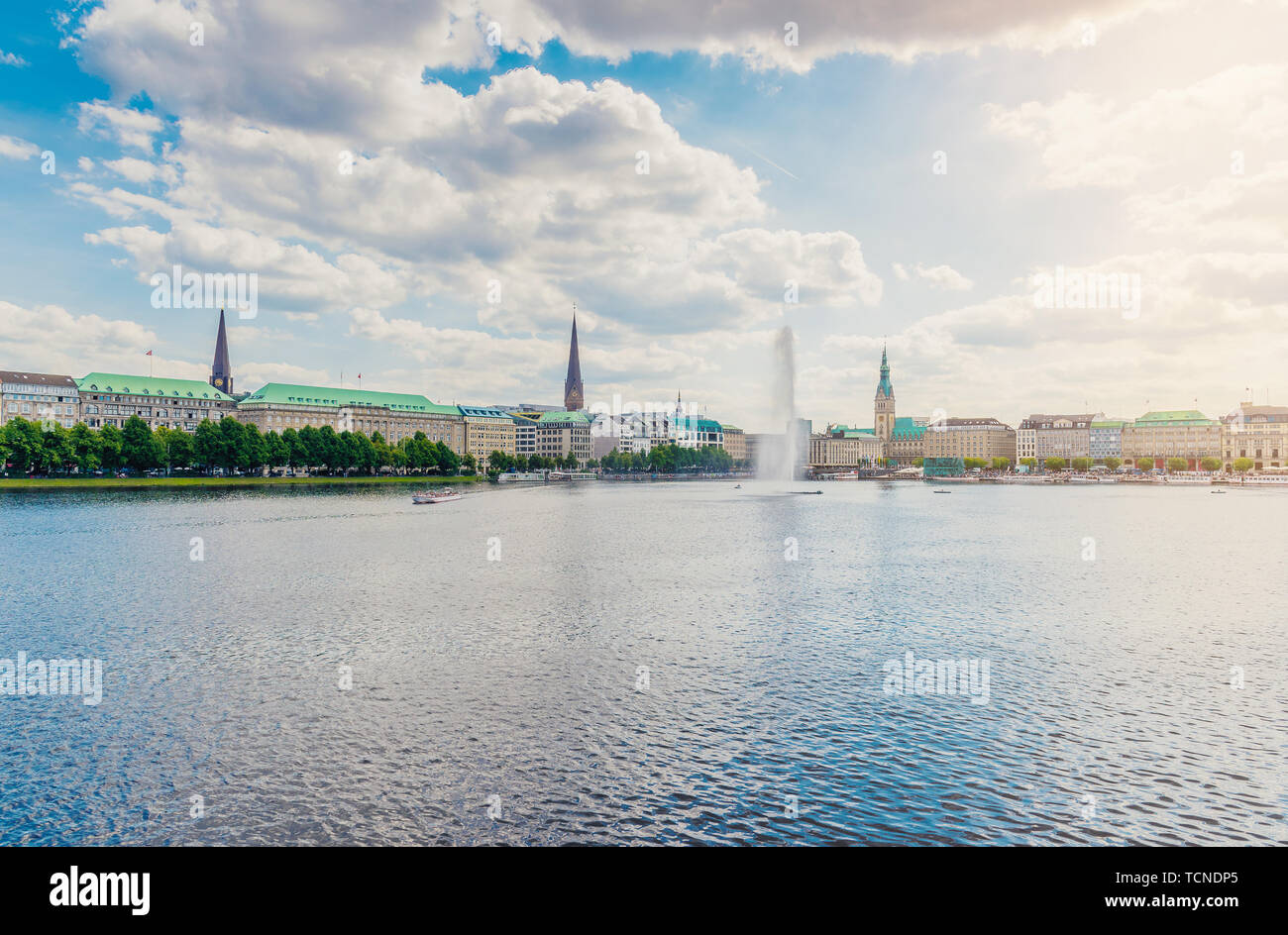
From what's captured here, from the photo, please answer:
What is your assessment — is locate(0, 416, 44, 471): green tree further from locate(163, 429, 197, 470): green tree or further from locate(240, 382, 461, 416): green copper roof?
locate(240, 382, 461, 416): green copper roof

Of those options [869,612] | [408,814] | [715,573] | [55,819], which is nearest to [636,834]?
[408,814]

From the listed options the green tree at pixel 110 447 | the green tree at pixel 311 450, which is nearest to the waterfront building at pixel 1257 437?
the green tree at pixel 311 450

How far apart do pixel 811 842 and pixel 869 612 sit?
1651 centimetres

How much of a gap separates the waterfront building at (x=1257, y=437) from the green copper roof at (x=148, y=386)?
229689 millimetres

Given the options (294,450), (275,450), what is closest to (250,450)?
(275,450)

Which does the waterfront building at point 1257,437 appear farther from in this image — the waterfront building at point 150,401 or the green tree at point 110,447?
the waterfront building at point 150,401

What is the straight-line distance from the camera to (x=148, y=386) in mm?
159625

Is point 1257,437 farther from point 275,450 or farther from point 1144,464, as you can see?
point 275,450

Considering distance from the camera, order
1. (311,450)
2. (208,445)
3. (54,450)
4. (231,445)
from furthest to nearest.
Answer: (311,450)
(231,445)
(208,445)
(54,450)

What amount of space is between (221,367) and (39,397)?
4648 cm

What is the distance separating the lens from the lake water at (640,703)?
11.6 m

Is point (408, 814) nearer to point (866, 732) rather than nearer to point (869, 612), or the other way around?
point (866, 732)

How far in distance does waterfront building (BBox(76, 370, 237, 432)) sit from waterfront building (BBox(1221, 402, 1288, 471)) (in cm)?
22824

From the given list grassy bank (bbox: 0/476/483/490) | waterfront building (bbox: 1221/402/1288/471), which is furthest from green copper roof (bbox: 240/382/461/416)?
waterfront building (bbox: 1221/402/1288/471)
